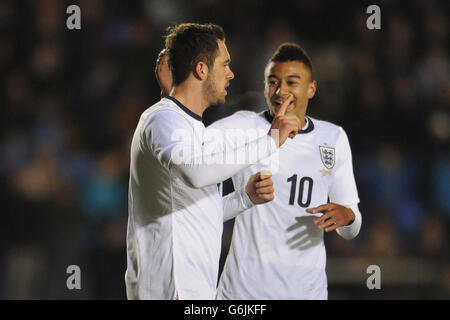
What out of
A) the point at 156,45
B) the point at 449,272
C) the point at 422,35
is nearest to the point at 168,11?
the point at 156,45

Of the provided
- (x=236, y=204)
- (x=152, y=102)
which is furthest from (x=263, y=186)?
(x=152, y=102)

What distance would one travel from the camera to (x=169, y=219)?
240 centimetres

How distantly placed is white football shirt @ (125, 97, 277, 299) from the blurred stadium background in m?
1.92

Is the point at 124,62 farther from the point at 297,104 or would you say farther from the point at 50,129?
the point at 297,104

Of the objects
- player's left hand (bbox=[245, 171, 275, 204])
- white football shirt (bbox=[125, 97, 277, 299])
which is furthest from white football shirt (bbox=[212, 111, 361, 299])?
white football shirt (bbox=[125, 97, 277, 299])

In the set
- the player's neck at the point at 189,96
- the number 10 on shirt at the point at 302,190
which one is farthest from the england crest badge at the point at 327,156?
the player's neck at the point at 189,96

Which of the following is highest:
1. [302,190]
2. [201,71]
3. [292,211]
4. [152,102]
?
[152,102]

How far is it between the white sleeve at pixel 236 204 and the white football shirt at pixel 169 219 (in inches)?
19.8

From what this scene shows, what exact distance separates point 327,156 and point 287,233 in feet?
1.66

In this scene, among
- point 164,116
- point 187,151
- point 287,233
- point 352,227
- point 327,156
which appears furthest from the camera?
point 327,156

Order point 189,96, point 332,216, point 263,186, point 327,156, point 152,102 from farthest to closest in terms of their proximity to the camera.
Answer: point 152,102
point 327,156
point 332,216
point 263,186
point 189,96

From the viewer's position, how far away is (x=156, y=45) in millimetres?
5340

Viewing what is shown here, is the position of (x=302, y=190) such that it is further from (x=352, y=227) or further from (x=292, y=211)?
(x=352, y=227)
